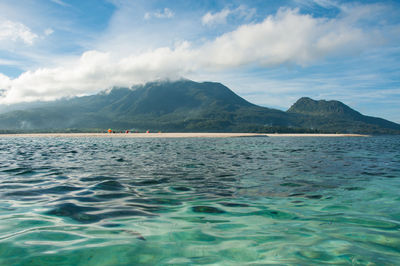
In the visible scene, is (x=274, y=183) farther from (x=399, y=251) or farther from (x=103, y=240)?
(x=103, y=240)

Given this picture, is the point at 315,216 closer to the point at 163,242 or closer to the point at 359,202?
the point at 359,202

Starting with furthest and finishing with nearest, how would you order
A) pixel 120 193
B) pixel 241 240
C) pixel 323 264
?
pixel 120 193, pixel 241 240, pixel 323 264

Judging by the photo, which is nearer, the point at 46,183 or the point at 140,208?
the point at 140,208

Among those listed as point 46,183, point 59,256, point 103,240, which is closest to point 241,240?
point 103,240

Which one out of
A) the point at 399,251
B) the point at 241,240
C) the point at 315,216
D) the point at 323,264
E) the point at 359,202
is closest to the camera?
the point at 323,264

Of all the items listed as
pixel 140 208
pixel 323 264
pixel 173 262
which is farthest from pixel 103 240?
Answer: pixel 323 264

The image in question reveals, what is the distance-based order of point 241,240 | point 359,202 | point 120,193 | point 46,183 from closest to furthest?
1. point 241,240
2. point 359,202
3. point 120,193
4. point 46,183

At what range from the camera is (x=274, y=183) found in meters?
11.2

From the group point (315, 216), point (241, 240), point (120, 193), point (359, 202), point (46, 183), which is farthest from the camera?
point (46, 183)

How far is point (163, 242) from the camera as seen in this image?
4.88 m

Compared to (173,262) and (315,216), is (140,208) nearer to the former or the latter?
(173,262)

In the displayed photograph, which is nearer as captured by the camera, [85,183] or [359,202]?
[359,202]

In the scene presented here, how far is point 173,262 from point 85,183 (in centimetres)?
778

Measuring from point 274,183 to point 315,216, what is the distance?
4498 millimetres
